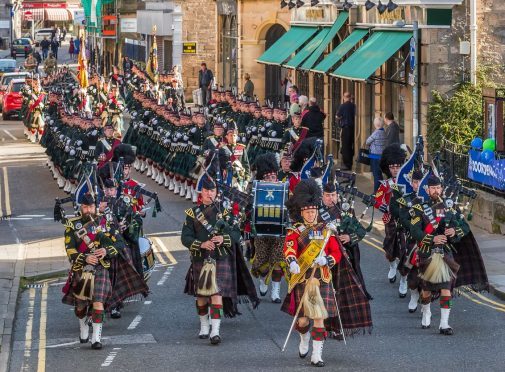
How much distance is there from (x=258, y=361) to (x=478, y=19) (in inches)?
654

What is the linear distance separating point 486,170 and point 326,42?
1239cm

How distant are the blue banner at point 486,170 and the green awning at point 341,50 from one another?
8.89m

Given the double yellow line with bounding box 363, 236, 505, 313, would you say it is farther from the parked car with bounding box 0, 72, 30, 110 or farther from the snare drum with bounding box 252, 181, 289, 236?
the parked car with bounding box 0, 72, 30, 110

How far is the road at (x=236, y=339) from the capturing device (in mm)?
15609

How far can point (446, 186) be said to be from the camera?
57.8 ft

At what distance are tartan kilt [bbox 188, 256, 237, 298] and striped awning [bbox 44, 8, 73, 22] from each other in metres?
98.9

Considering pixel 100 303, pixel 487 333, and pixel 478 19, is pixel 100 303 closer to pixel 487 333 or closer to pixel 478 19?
pixel 487 333

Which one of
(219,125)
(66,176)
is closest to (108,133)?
(219,125)

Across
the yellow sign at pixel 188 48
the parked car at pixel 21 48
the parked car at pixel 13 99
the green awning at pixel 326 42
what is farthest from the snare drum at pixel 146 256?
the parked car at pixel 21 48

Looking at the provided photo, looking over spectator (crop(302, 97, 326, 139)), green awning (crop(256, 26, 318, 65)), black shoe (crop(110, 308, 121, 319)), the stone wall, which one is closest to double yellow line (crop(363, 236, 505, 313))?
black shoe (crop(110, 308, 121, 319))

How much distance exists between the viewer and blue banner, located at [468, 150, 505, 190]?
25.0 meters

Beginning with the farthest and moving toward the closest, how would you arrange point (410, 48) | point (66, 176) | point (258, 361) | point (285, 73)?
point (285, 73) → point (66, 176) → point (410, 48) → point (258, 361)

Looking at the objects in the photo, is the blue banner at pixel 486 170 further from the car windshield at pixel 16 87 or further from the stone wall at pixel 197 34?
the stone wall at pixel 197 34

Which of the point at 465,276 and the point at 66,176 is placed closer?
the point at 465,276
